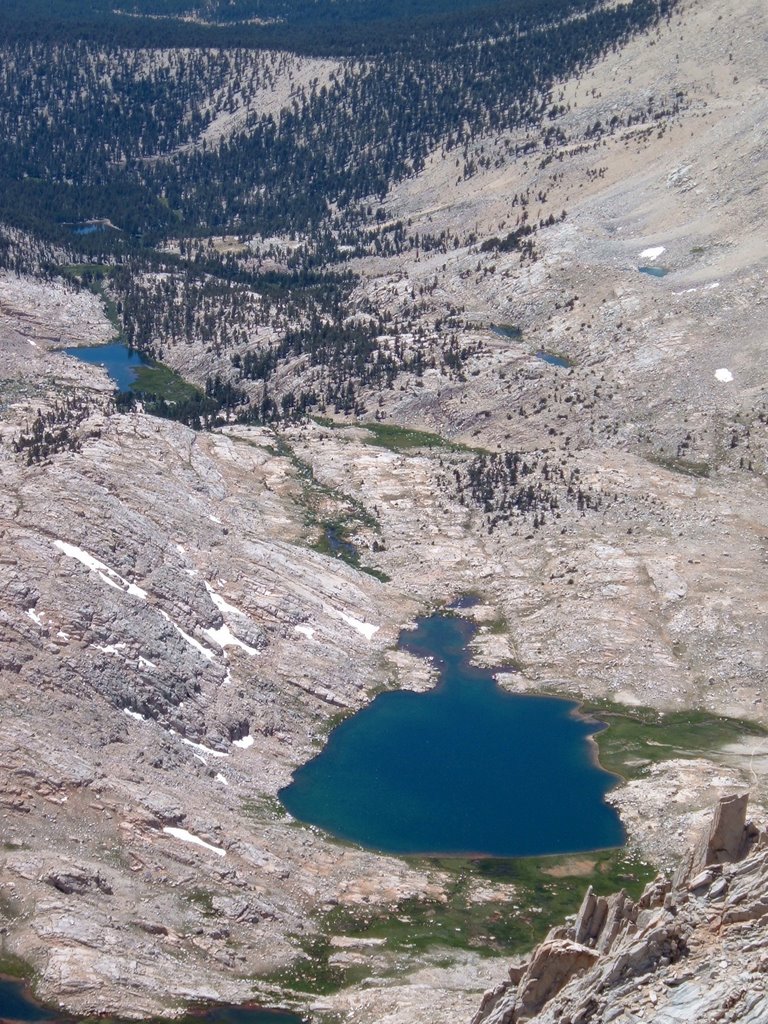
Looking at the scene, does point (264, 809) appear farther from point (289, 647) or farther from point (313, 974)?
point (289, 647)

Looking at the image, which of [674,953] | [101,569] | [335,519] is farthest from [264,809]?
[674,953]

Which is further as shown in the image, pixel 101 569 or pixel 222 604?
pixel 222 604

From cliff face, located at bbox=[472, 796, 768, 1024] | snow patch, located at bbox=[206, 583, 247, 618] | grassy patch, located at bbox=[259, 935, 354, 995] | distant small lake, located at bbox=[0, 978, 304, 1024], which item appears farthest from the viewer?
snow patch, located at bbox=[206, 583, 247, 618]

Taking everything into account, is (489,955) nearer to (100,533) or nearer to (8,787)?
(8,787)

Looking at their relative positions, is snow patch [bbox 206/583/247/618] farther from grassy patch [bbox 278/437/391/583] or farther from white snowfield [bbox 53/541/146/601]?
grassy patch [bbox 278/437/391/583]

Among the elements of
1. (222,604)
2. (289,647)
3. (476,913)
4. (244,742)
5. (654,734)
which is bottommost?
(244,742)

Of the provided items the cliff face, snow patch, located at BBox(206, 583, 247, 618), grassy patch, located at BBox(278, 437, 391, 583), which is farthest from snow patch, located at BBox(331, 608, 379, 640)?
the cliff face

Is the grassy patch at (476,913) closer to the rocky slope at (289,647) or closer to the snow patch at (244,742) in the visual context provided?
the rocky slope at (289,647)
